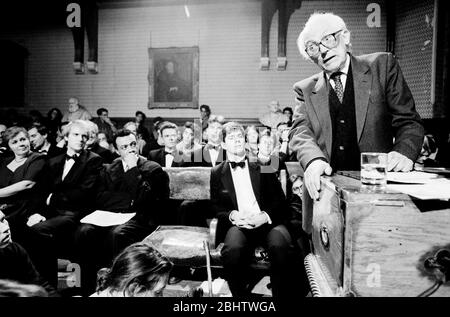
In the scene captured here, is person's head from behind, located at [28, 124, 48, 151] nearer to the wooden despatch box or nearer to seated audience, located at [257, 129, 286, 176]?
seated audience, located at [257, 129, 286, 176]

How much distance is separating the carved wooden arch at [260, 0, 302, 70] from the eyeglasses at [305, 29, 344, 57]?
20.5ft

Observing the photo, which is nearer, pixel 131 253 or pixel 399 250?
pixel 399 250

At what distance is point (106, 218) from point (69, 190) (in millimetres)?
478

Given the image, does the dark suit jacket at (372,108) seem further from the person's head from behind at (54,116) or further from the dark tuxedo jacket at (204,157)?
the person's head from behind at (54,116)

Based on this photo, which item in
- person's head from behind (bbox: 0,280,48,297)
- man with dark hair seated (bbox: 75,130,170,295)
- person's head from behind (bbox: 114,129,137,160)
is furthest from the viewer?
person's head from behind (bbox: 114,129,137,160)

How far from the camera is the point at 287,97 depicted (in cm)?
750

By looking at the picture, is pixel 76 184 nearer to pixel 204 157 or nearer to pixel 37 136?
pixel 204 157

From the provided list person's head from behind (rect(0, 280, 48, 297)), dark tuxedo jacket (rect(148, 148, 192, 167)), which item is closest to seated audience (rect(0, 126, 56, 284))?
person's head from behind (rect(0, 280, 48, 297))

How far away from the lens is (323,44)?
51.3 inches

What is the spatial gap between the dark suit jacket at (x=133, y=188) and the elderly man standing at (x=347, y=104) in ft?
5.22

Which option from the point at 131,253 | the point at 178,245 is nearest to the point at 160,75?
the point at 178,245

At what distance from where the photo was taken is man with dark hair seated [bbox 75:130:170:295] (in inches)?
93.8
